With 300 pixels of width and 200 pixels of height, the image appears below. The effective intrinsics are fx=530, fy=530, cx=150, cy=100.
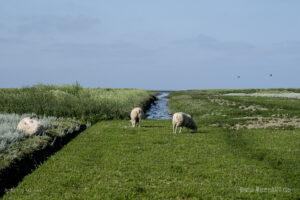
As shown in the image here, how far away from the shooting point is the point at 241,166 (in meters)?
23.7

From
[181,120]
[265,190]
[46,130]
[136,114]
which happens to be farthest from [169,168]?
[136,114]

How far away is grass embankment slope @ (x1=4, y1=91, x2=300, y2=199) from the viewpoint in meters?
18.5

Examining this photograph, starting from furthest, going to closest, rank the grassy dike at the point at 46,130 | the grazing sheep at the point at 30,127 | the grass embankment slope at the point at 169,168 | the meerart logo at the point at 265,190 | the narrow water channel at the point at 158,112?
the narrow water channel at the point at 158,112 → the grazing sheep at the point at 30,127 → the grassy dike at the point at 46,130 → the meerart logo at the point at 265,190 → the grass embankment slope at the point at 169,168

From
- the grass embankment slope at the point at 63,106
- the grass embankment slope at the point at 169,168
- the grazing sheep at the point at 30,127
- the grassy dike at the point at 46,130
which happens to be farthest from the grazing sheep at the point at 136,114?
the grass embankment slope at the point at 63,106

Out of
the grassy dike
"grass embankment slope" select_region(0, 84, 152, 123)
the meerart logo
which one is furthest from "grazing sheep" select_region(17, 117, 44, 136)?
Result: "grass embankment slope" select_region(0, 84, 152, 123)

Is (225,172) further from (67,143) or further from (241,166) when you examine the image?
(67,143)

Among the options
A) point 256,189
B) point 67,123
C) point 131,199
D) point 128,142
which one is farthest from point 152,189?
point 67,123

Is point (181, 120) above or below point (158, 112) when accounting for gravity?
above

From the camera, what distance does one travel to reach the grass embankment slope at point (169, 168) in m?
18.5

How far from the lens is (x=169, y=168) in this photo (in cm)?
2305

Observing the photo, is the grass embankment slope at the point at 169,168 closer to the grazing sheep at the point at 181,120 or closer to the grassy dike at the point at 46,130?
the grassy dike at the point at 46,130

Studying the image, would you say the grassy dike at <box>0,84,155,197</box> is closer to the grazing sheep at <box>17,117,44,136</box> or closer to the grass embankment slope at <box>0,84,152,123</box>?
the grass embankment slope at <box>0,84,152,123</box>

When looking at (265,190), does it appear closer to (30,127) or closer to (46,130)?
(30,127)

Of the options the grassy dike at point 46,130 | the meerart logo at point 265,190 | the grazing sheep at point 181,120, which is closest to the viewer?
the meerart logo at point 265,190
